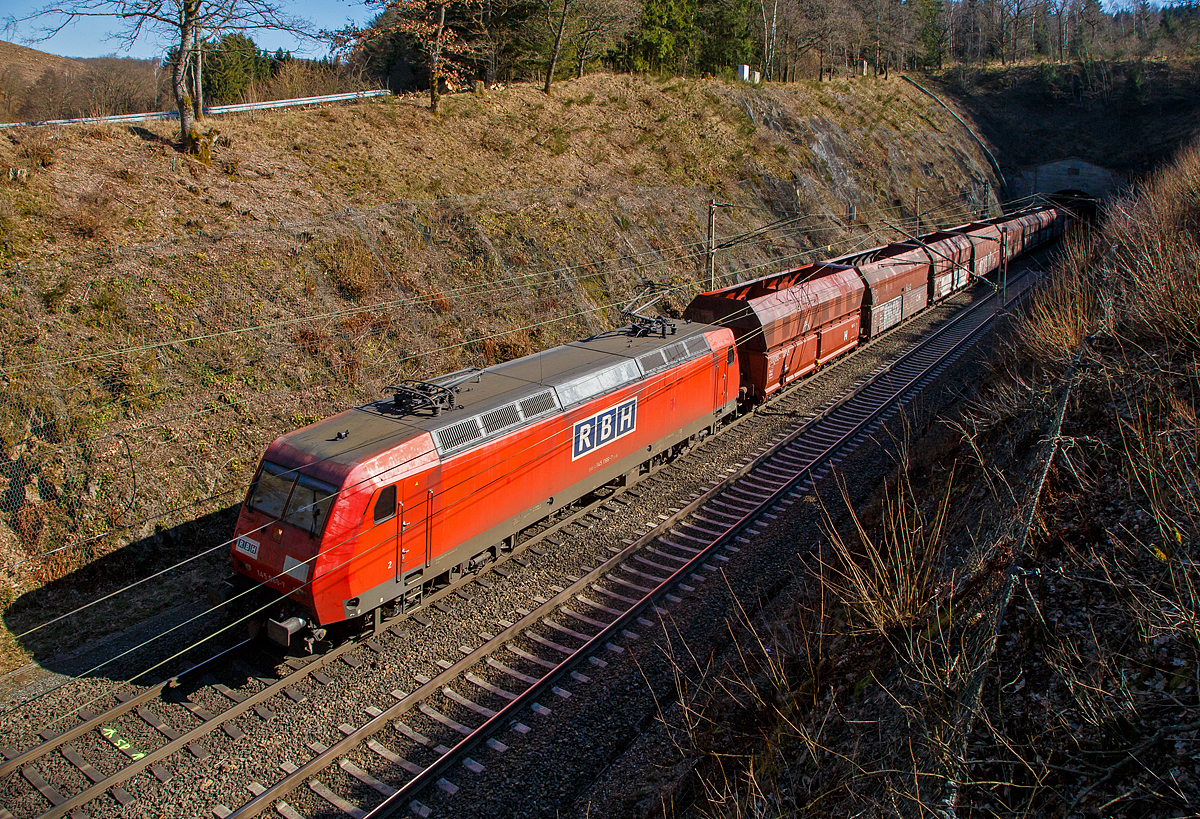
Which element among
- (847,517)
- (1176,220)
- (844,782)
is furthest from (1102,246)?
(844,782)

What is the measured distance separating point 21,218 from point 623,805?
60.9 ft

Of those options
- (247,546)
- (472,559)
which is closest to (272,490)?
(247,546)

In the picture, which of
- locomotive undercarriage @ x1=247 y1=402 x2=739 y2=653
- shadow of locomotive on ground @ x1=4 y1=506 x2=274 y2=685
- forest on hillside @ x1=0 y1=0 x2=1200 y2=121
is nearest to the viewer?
locomotive undercarriage @ x1=247 y1=402 x2=739 y2=653

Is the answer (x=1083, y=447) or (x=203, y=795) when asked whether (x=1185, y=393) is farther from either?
(x=203, y=795)

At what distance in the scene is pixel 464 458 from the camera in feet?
33.3

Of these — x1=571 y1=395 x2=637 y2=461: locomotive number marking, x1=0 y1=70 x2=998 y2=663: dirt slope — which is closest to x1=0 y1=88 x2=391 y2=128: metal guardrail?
x1=0 y1=70 x2=998 y2=663: dirt slope

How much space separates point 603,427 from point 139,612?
28.1 feet

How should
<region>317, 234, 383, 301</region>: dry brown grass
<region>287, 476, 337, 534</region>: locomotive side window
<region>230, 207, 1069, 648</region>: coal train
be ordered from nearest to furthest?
1. <region>287, 476, 337, 534</region>: locomotive side window
2. <region>230, 207, 1069, 648</region>: coal train
3. <region>317, 234, 383, 301</region>: dry brown grass

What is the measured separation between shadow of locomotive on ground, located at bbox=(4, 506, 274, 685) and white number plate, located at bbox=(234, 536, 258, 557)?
612mm

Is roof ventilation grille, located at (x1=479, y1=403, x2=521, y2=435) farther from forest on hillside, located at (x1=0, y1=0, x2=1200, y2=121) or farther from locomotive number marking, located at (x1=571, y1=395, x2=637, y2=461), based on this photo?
forest on hillside, located at (x1=0, y1=0, x2=1200, y2=121)

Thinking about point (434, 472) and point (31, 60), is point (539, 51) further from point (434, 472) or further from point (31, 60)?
point (31, 60)

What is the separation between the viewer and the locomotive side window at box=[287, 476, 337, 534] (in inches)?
354

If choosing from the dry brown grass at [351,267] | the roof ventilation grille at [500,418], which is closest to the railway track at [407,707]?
the roof ventilation grille at [500,418]

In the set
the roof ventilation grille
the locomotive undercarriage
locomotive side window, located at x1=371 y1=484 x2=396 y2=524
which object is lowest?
the locomotive undercarriage
